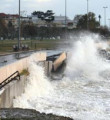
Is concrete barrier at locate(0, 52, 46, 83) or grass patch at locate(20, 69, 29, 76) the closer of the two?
concrete barrier at locate(0, 52, 46, 83)

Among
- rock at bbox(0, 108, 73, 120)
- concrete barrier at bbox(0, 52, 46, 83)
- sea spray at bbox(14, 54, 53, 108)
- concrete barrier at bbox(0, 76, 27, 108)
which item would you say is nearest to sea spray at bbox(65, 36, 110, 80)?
sea spray at bbox(14, 54, 53, 108)

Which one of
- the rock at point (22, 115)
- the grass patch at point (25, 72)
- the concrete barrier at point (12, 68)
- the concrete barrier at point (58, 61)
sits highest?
the concrete barrier at point (12, 68)

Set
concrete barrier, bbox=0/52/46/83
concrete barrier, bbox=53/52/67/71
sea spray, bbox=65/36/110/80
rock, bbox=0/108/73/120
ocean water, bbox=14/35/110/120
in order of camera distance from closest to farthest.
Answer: rock, bbox=0/108/73/120 → ocean water, bbox=14/35/110/120 → concrete barrier, bbox=0/52/46/83 → concrete barrier, bbox=53/52/67/71 → sea spray, bbox=65/36/110/80

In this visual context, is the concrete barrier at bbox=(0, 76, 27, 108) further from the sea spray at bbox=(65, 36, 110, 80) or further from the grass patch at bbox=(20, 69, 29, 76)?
the sea spray at bbox=(65, 36, 110, 80)

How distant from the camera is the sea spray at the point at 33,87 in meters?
18.4

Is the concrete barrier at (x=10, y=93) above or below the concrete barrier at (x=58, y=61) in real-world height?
above

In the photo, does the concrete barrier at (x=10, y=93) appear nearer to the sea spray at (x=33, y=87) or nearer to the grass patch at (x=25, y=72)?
the sea spray at (x=33, y=87)

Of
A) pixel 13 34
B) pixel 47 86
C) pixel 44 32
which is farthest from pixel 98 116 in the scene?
pixel 44 32

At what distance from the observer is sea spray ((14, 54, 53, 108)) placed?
18.4 m

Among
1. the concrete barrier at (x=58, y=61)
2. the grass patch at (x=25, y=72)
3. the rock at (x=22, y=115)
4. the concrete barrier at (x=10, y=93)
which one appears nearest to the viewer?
the rock at (x=22, y=115)

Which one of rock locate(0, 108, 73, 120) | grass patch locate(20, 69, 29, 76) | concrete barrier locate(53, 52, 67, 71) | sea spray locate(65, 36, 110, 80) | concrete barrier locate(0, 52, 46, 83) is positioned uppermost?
concrete barrier locate(0, 52, 46, 83)

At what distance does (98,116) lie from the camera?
637 inches

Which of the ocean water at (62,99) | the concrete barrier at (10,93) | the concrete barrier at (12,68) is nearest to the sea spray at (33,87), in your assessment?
the ocean water at (62,99)

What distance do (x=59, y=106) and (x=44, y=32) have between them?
402 feet
